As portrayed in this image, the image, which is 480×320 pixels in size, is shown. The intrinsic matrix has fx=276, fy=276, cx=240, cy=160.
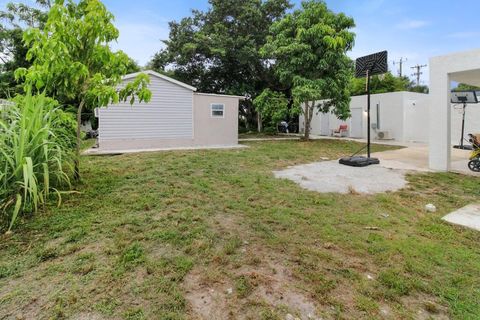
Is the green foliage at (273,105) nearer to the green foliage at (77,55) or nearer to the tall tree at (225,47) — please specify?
the tall tree at (225,47)

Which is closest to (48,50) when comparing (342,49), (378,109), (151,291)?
(151,291)

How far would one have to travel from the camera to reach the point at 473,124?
13023 mm

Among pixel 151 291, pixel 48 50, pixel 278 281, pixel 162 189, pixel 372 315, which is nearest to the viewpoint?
pixel 372 315

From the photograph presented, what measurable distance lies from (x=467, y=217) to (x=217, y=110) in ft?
33.7

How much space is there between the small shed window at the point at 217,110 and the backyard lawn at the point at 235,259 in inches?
338

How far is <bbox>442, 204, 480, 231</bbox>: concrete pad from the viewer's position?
11.5ft

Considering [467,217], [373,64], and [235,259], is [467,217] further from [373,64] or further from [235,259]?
[373,64]

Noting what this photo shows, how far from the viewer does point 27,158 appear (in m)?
2.88

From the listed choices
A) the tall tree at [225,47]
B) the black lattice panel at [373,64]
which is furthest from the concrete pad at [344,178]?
the tall tree at [225,47]

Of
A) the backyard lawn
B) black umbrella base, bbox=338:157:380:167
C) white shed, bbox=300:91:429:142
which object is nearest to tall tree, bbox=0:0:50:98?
the backyard lawn

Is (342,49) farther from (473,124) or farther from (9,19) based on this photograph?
(9,19)

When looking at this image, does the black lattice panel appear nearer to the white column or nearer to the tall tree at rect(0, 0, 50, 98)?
the white column

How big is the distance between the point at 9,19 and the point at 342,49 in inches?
859

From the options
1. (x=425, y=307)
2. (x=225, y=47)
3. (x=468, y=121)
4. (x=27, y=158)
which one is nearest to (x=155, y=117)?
(x=27, y=158)
